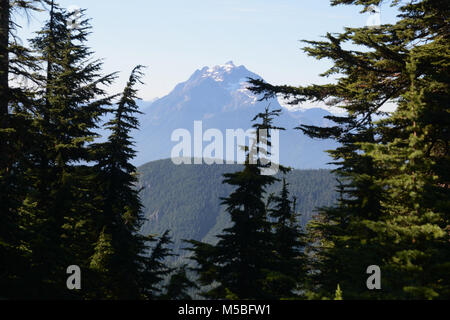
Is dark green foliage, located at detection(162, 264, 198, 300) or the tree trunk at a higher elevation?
the tree trunk

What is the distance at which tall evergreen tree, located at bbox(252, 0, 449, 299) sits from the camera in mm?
7324

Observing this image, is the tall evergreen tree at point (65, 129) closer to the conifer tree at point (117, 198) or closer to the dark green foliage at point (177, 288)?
the conifer tree at point (117, 198)

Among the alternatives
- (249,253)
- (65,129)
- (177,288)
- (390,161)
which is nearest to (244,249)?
(249,253)

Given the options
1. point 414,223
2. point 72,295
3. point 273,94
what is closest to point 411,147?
point 414,223

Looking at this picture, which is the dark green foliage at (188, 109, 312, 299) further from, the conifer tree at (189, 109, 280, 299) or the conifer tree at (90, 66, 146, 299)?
the conifer tree at (90, 66, 146, 299)

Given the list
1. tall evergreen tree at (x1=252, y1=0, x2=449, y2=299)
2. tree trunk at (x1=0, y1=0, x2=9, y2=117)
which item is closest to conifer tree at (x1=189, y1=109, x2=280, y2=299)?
tall evergreen tree at (x1=252, y1=0, x2=449, y2=299)

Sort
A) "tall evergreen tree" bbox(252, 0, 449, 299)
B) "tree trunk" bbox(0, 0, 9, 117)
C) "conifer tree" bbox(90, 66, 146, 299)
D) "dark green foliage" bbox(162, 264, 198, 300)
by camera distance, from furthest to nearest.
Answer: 1. "conifer tree" bbox(90, 66, 146, 299)
2. "tree trunk" bbox(0, 0, 9, 117)
3. "dark green foliage" bbox(162, 264, 198, 300)
4. "tall evergreen tree" bbox(252, 0, 449, 299)

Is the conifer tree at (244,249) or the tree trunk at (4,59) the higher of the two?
the tree trunk at (4,59)

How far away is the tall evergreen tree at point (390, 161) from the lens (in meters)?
7.32

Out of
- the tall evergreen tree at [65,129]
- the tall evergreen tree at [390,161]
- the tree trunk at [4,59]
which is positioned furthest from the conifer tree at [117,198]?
the tall evergreen tree at [390,161]

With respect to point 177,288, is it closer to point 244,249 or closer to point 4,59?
point 244,249

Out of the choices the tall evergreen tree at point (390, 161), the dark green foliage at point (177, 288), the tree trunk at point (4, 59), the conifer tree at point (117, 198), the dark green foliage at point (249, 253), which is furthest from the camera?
the conifer tree at point (117, 198)

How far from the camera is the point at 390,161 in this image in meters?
7.91

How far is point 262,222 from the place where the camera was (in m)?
9.85
